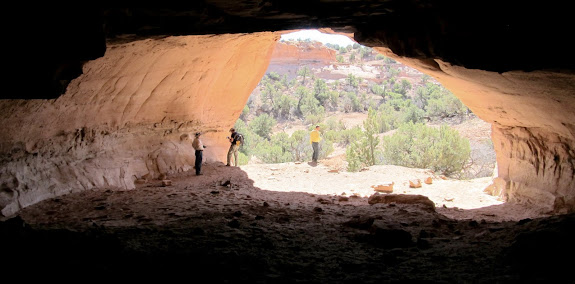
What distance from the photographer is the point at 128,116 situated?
863cm

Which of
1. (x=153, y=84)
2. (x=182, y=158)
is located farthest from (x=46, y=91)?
(x=182, y=158)

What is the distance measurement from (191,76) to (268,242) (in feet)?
21.9

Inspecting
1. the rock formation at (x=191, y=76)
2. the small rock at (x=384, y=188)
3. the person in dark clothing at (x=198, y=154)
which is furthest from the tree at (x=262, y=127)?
the small rock at (x=384, y=188)

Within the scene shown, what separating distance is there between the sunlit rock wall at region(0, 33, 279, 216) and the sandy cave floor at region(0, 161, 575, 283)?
744mm

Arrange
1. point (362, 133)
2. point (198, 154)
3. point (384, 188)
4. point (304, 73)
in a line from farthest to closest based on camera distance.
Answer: point (304, 73) < point (362, 133) < point (198, 154) < point (384, 188)

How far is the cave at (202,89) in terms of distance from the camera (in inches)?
132

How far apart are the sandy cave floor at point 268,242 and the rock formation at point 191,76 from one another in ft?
3.46

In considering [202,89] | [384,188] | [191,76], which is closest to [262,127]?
[202,89]

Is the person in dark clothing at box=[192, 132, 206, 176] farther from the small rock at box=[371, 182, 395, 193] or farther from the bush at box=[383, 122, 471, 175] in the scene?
the bush at box=[383, 122, 471, 175]

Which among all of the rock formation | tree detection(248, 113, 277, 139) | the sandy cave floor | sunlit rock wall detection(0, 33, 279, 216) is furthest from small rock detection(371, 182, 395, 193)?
tree detection(248, 113, 277, 139)

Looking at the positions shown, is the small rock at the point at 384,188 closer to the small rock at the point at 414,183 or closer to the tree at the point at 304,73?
the small rock at the point at 414,183

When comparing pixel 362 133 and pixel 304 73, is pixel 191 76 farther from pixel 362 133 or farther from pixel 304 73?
pixel 304 73

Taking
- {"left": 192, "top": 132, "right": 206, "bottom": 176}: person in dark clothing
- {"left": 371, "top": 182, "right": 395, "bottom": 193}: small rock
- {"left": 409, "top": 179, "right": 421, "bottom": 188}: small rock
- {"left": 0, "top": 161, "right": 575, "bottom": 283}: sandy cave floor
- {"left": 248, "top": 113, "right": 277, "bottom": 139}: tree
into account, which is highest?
{"left": 0, "top": 161, "right": 575, "bottom": 283}: sandy cave floor

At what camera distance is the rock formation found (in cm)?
400
